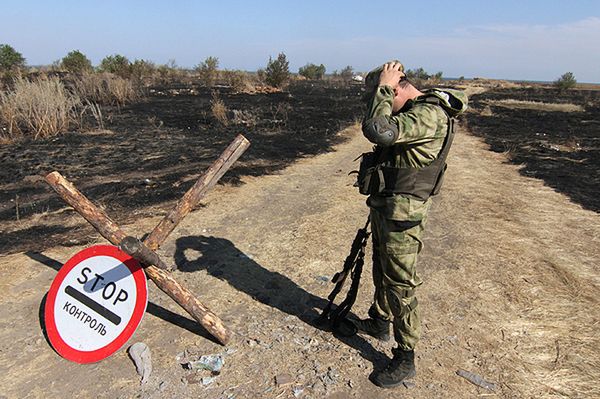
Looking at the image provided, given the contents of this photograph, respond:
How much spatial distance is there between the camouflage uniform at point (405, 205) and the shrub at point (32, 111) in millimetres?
10478

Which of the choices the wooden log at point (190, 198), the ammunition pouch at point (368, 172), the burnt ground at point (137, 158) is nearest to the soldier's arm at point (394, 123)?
the ammunition pouch at point (368, 172)

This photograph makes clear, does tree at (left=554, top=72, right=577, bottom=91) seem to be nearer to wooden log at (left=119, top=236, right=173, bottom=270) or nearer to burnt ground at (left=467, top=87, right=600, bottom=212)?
burnt ground at (left=467, top=87, right=600, bottom=212)

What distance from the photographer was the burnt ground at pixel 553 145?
8298 millimetres

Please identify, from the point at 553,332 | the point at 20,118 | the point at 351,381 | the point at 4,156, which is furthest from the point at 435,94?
the point at 20,118

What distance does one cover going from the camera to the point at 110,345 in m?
2.77

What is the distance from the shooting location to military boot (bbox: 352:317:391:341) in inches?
128

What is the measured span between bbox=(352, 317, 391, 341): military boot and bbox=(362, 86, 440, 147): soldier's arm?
1.61m

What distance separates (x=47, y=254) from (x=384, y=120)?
14.1ft

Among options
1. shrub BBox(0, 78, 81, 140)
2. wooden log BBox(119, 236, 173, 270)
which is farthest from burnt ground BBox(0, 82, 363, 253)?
wooden log BBox(119, 236, 173, 270)

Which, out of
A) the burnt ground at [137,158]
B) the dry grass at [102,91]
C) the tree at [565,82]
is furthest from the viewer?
the tree at [565,82]

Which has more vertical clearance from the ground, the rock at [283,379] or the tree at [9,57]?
the tree at [9,57]

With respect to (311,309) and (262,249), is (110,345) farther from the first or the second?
(262,249)

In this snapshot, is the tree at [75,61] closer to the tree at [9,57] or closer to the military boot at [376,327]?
the tree at [9,57]

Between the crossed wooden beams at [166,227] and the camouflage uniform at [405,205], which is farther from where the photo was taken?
the crossed wooden beams at [166,227]
